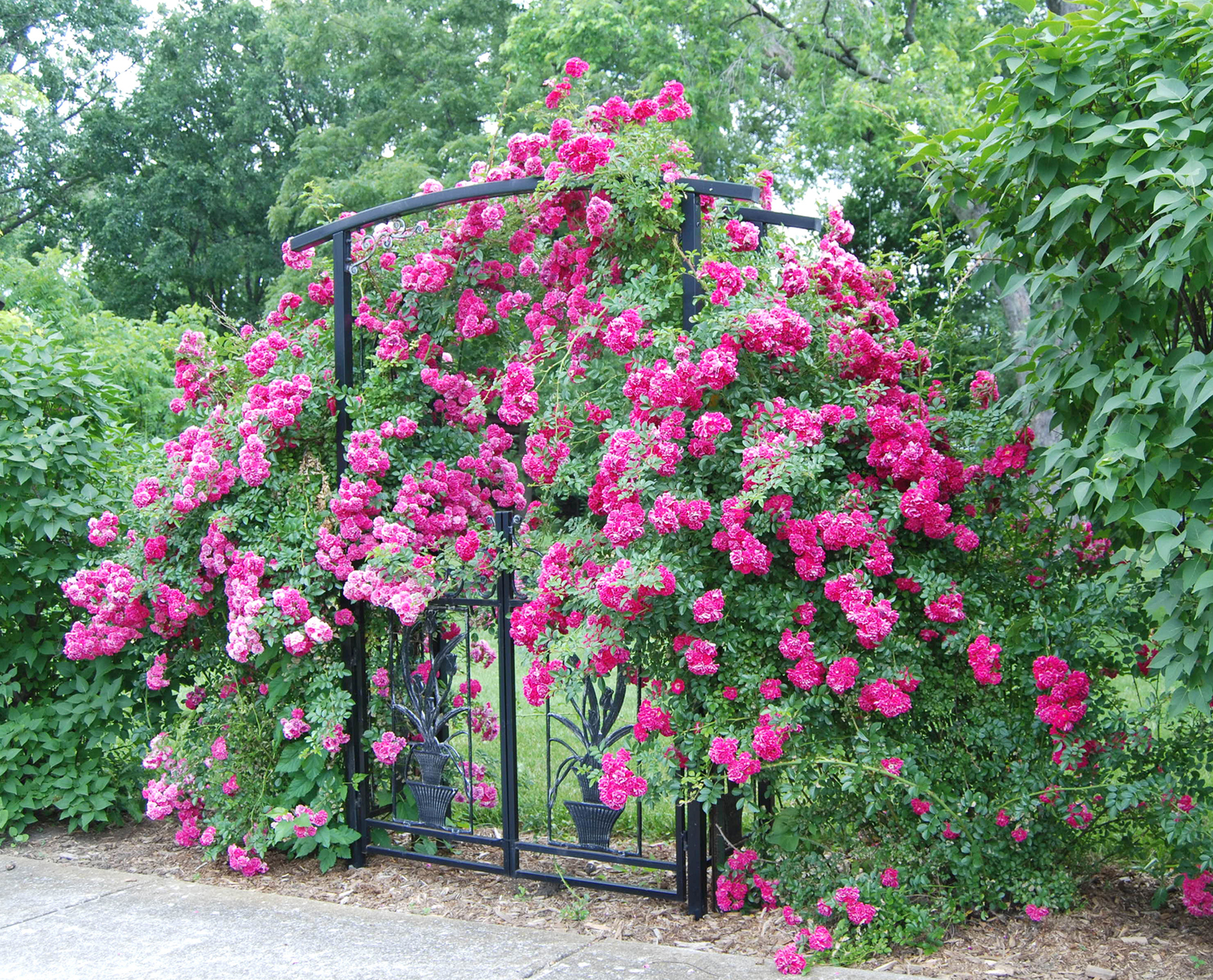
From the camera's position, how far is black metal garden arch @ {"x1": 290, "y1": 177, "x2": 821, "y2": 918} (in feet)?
12.0

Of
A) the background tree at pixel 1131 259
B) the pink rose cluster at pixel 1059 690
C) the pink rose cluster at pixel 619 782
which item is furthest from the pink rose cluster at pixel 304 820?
the background tree at pixel 1131 259

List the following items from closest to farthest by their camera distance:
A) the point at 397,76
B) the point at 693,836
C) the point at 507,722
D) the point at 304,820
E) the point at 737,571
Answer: the point at 737,571 → the point at 693,836 → the point at 507,722 → the point at 304,820 → the point at 397,76

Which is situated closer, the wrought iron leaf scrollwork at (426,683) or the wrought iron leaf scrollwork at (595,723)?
the wrought iron leaf scrollwork at (595,723)

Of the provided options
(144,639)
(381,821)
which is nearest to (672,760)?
(381,821)

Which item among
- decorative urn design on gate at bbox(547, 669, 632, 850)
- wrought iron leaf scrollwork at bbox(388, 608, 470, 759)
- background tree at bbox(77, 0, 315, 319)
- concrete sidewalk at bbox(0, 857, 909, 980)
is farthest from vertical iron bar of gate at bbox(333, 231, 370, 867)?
background tree at bbox(77, 0, 315, 319)

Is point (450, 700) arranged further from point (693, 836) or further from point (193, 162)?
point (193, 162)

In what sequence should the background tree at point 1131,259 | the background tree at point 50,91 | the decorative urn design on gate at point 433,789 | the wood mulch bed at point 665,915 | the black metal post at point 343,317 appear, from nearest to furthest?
the background tree at point 1131,259, the wood mulch bed at point 665,915, the decorative urn design on gate at point 433,789, the black metal post at point 343,317, the background tree at point 50,91

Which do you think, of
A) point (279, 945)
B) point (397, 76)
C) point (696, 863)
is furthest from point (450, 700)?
point (397, 76)

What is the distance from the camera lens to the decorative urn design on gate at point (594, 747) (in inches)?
148

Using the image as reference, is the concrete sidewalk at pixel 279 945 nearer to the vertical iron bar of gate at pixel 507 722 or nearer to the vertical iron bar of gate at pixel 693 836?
the vertical iron bar of gate at pixel 693 836

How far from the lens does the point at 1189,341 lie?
2920 millimetres

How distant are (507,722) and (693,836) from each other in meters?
0.86

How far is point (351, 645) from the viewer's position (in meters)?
4.40

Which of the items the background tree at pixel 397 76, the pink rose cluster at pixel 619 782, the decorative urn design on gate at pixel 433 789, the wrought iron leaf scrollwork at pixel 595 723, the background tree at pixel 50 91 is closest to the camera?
the pink rose cluster at pixel 619 782
